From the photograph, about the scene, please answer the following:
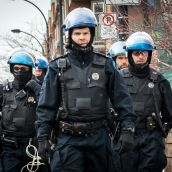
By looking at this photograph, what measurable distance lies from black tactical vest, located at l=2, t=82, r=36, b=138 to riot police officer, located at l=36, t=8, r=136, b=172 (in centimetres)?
206

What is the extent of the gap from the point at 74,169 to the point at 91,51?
48.7 inches

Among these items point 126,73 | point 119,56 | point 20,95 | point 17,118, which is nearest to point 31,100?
point 20,95

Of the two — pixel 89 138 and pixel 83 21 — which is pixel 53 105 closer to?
pixel 89 138

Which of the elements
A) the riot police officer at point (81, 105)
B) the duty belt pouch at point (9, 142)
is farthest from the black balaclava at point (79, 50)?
the duty belt pouch at point (9, 142)

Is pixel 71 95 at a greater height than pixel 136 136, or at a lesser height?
greater

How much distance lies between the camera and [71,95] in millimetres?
6098

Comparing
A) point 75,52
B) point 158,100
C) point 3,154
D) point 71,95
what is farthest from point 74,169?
point 3,154

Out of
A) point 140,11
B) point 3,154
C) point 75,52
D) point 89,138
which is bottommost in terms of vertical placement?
point 3,154

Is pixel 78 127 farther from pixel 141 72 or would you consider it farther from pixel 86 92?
pixel 141 72

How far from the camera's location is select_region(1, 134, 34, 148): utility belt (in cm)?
820

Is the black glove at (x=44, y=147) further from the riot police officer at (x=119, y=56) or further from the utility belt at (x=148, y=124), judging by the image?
the riot police officer at (x=119, y=56)

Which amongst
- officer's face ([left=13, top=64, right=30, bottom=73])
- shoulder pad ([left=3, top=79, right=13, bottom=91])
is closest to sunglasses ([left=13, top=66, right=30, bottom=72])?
officer's face ([left=13, top=64, right=30, bottom=73])

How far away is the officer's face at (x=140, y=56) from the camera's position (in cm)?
768

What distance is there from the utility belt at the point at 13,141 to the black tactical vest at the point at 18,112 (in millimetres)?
55
